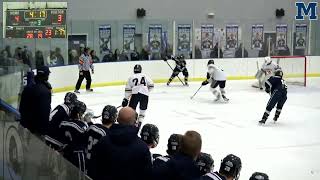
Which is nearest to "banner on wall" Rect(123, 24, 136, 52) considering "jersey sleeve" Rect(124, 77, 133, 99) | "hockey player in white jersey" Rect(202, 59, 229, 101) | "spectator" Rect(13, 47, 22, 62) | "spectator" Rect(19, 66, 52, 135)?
"spectator" Rect(13, 47, 22, 62)

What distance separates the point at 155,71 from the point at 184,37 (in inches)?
76.9

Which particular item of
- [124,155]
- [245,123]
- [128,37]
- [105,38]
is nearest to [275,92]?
[245,123]

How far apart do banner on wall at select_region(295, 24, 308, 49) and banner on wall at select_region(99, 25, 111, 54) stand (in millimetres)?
6857

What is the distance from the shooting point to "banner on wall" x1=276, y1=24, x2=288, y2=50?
2059cm

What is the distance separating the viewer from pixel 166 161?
12.6ft

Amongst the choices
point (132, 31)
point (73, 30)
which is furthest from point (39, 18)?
point (132, 31)

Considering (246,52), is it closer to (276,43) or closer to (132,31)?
(276,43)

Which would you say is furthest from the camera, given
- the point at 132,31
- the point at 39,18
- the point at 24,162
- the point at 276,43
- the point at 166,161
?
the point at 276,43

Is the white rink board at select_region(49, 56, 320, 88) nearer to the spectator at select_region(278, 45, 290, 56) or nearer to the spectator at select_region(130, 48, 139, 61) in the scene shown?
the spectator at select_region(130, 48, 139, 61)

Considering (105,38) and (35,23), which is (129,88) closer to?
(35,23)

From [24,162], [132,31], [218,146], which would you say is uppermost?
[132,31]

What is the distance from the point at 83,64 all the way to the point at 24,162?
36.5ft

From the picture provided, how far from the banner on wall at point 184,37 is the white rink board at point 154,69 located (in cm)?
77

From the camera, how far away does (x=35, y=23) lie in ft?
49.4
